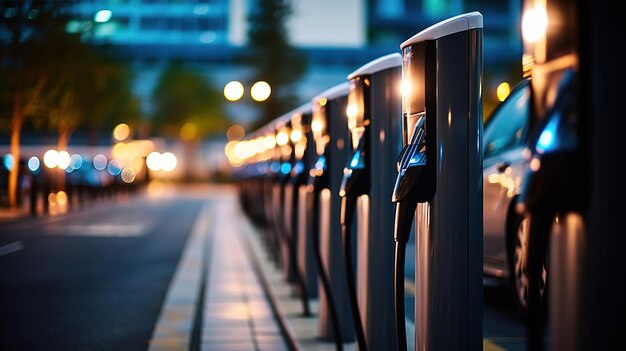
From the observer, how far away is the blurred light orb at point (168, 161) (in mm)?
93938

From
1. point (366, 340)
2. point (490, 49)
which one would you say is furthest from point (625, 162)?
point (490, 49)

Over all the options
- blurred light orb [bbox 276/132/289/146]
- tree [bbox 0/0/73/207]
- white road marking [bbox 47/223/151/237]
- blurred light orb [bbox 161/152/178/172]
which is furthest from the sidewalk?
blurred light orb [bbox 161/152/178/172]

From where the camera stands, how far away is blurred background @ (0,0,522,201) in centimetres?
2892

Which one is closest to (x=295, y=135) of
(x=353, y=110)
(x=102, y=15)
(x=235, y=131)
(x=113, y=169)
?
(x=353, y=110)

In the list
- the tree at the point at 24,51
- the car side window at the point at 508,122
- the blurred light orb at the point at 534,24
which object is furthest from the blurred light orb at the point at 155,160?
the blurred light orb at the point at 534,24

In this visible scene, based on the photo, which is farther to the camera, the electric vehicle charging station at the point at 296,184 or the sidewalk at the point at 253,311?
the electric vehicle charging station at the point at 296,184

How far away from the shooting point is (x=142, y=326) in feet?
25.4

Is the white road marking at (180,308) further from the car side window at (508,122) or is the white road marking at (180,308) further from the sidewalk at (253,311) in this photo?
the car side window at (508,122)

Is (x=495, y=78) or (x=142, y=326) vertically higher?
(x=495, y=78)

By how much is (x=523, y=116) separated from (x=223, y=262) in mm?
6696

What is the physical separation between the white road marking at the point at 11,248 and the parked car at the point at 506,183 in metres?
9.03

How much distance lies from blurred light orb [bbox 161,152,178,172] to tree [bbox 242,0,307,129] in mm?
36948

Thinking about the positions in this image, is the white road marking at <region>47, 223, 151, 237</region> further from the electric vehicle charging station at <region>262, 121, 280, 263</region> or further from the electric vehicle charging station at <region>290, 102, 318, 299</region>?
the electric vehicle charging station at <region>290, 102, 318, 299</region>

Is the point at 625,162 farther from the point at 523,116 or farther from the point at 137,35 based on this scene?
the point at 137,35
